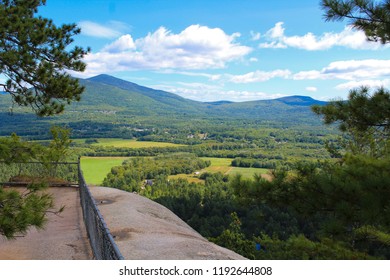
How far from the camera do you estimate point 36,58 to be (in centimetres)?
734

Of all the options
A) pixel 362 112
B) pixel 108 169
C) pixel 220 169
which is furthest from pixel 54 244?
pixel 220 169

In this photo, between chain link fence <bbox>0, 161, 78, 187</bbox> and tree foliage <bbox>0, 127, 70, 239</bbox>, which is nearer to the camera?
tree foliage <bbox>0, 127, 70, 239</bbox>

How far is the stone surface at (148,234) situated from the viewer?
634cm

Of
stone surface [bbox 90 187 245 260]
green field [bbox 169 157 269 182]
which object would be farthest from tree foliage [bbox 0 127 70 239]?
green field [bbox 169 157 269 182]

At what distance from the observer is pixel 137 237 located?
7352mm

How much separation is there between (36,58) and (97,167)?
67.6 meters

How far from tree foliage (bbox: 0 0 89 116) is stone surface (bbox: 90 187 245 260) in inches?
127

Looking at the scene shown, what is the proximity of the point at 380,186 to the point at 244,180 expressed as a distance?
228cm

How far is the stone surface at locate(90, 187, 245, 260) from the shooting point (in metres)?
6.34

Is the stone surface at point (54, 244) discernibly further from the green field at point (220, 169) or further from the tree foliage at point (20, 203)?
the green field at point (220, 169)

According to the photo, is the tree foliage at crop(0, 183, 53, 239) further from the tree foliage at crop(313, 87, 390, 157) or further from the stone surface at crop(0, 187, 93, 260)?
the tree foliage at crop(313, 87, 390, 157)

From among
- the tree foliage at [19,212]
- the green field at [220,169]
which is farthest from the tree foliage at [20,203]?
the green field at [220,169]

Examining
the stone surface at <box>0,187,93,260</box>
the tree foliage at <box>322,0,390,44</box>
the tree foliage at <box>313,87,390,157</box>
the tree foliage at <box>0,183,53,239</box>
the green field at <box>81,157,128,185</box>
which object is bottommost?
the green field at <box>81,157,128,185</box>

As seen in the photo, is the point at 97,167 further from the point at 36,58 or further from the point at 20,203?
the point at 20,203
